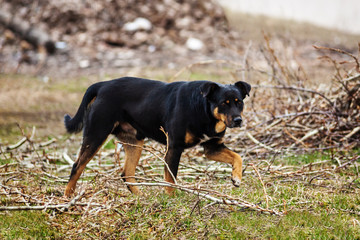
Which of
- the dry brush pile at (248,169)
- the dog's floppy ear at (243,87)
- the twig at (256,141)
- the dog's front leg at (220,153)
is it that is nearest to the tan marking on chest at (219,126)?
the dog's front leg at (220,153)

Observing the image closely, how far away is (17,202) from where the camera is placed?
4.09 m

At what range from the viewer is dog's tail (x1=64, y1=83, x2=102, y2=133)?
15.9 feet

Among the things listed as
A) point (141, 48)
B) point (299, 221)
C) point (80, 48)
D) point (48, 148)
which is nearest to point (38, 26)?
point (80, 48)

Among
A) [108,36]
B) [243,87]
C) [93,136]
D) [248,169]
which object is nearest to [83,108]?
[93,136]

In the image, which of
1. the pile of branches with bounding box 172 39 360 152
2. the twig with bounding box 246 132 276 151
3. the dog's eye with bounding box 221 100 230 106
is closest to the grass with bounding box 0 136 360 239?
the dog's eye with bounding box 221 100 230 106

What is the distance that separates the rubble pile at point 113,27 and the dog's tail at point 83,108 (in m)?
11.0

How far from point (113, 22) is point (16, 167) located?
42.4ft

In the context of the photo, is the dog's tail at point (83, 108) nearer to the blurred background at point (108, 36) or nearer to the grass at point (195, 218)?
the grass at point (195, 218)

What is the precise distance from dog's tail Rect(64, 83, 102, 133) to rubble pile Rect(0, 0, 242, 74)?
11.0 meters

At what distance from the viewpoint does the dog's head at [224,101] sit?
397cm

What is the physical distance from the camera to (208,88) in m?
4.04

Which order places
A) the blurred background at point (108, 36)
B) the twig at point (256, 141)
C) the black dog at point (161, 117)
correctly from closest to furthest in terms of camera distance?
the black dog at point (161, 117), the twig at point (256, 141), the blurred background at point (108, 36)

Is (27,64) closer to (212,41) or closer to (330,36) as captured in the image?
(212,41)

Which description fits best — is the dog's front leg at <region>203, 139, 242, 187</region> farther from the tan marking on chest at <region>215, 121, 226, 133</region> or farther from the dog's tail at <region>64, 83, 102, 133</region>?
the dog's tail at <region>64, 83, 102, 133</region>
